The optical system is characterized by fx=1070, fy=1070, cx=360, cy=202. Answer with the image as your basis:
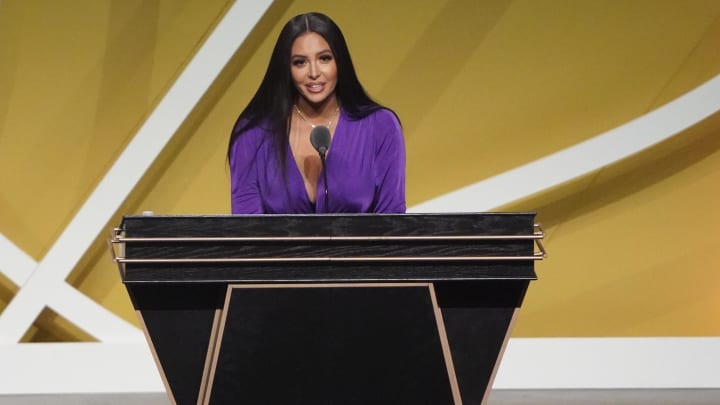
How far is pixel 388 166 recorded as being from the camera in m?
2.57

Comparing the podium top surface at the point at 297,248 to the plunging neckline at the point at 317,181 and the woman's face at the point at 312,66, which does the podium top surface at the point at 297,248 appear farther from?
the woman's face at the point at 312,66

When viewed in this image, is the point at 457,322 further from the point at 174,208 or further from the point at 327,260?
the point at 174,208

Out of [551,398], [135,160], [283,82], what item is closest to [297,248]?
[283,82]

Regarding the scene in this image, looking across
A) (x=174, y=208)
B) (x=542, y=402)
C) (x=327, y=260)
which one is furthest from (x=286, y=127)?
(x=174, y=208)

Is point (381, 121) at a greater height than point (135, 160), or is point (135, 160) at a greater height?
point (135, 160)

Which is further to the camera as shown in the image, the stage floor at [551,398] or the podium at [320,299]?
the stage floor at [551,398]

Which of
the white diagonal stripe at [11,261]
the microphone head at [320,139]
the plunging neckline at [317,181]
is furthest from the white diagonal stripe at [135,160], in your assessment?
the microphone head at [320,139]

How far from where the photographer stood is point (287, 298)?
1.90 m

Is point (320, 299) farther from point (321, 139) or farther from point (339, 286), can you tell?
point (321, 139)

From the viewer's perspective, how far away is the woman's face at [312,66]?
8.11 feet

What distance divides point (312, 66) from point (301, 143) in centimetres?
18

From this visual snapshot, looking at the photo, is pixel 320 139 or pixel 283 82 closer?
pixel 320 139

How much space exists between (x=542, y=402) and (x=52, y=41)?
2.53 metres

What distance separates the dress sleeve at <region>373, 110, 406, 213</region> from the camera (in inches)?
99.6
